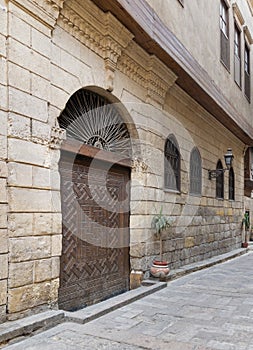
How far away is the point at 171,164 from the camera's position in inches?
297

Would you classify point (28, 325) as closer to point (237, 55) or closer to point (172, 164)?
point (172, 164)

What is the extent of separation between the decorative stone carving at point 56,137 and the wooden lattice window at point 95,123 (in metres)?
0.52

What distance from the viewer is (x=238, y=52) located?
11844 mm

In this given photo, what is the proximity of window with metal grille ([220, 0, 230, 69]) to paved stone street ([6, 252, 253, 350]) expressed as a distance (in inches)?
252

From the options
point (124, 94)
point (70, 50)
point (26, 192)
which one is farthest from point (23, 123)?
point (124, 94)

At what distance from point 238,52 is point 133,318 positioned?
989 centimetres

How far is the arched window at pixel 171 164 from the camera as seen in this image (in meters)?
7.29

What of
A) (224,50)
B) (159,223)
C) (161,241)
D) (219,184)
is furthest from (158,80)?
(219,184)

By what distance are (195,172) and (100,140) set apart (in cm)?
385

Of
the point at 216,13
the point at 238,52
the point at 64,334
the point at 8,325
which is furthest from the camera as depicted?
the point at 238,52

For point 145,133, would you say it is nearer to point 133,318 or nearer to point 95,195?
point 95,195

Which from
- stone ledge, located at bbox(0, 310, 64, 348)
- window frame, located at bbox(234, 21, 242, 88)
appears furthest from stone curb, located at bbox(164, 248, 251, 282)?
window frame, located at bbox(234, 21, 242, 88)

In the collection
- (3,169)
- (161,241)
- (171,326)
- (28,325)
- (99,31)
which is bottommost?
(171,326)

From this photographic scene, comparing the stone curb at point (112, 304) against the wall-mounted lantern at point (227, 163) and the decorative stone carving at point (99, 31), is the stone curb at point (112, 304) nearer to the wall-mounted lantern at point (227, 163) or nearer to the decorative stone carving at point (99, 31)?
the decorative stone carving at point (99, 31)
